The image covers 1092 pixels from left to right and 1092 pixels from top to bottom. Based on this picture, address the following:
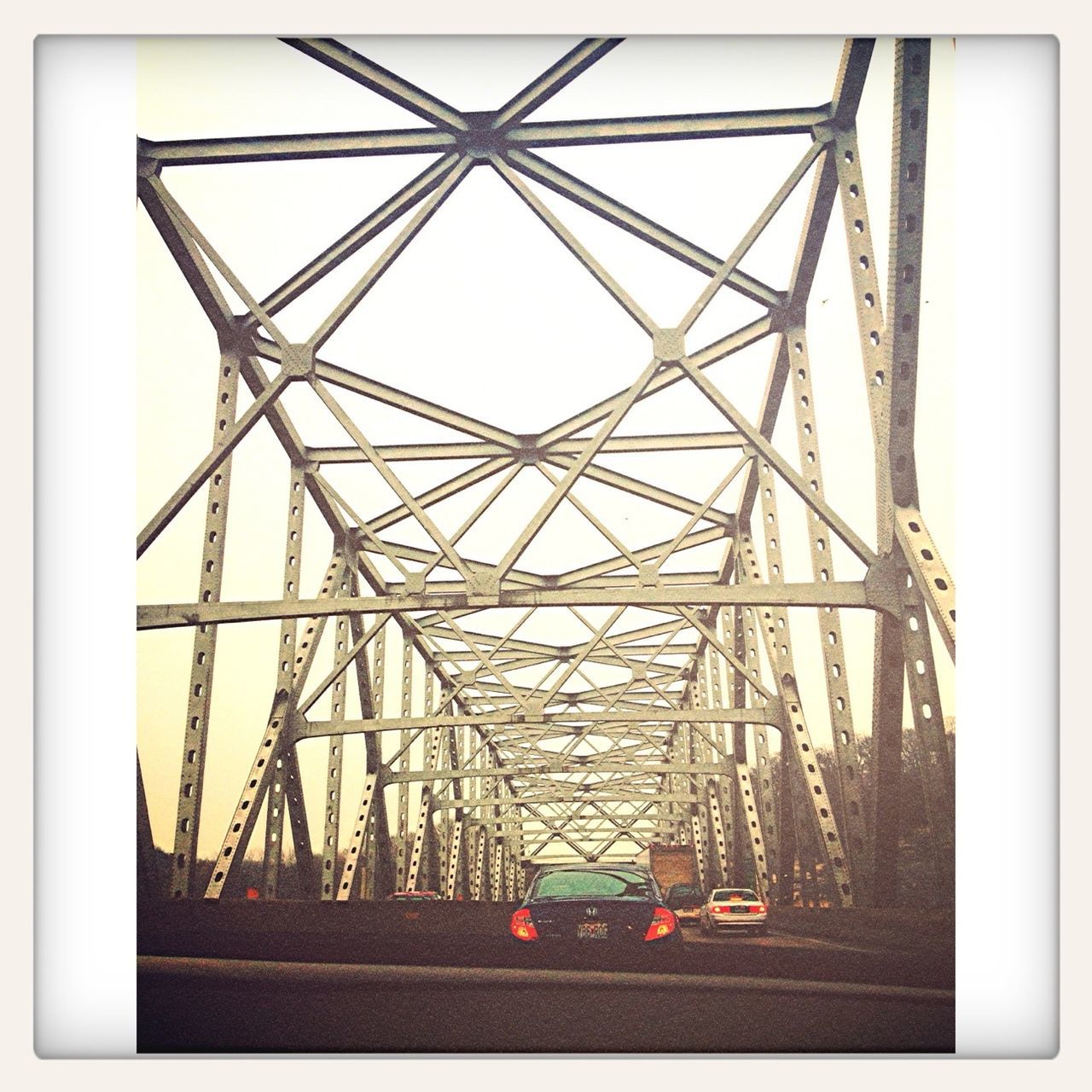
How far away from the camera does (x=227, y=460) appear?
1051 centimetres

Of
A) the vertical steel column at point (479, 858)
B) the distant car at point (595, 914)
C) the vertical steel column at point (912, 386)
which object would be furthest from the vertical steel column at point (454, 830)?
the vertical steel column at point (912, 386)

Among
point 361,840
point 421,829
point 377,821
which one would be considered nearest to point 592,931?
point 421,829

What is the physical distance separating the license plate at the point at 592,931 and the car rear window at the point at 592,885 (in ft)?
0.69

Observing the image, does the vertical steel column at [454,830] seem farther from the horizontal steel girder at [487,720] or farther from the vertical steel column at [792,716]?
the vertical steel column at [792,716]

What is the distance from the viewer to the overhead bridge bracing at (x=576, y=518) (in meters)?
9.49

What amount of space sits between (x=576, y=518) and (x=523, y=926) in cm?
325

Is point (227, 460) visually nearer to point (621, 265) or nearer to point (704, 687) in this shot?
point (621, 265)

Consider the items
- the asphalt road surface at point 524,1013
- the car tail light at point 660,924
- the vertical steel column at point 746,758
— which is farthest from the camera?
the vertical steel column at point 746,758

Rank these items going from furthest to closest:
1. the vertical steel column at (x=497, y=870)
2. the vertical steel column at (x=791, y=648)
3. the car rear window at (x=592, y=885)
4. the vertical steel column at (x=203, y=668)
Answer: the vertical steel column at (x=497, y=870), the vertical steel column at (x=791, y=648), the vertical steel column at (x=203, y=668), the car rear window at (x=592, y=885)

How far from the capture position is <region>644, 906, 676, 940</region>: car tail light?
923 cm

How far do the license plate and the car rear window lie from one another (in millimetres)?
209

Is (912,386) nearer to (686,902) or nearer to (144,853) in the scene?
(686,902)

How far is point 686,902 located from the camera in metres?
9.32
